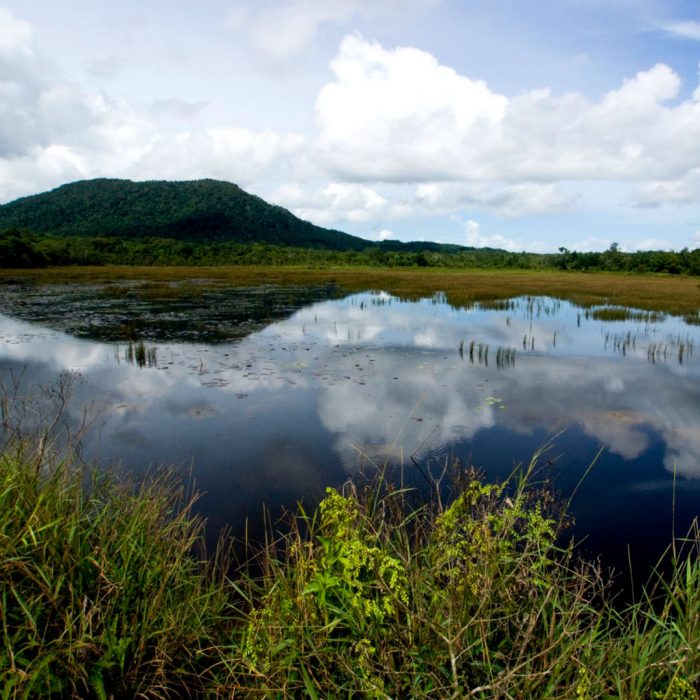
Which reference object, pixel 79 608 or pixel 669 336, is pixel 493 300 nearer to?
pixel 669 336

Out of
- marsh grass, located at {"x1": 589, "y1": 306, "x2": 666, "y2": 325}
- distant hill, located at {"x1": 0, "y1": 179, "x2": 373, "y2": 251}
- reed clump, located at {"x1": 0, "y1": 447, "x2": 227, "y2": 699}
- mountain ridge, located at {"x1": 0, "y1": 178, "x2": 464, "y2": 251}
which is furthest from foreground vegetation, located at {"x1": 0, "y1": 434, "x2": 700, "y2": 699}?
distant hill, located at {"x1": 0, "y1": 179, "x2": 373, "y2": 251}

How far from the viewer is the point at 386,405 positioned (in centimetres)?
1080

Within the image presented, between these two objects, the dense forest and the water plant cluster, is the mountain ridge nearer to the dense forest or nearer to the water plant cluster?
the dense forest

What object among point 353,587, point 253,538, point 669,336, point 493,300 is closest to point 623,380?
point 669,336

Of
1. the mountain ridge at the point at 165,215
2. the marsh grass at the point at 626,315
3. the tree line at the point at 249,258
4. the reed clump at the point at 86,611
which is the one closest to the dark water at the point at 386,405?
the marsh grass at the point at 626,315

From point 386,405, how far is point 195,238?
5225 inches

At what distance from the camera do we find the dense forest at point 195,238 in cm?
6912

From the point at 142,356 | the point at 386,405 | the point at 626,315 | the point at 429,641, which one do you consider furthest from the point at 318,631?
the point at 626,315

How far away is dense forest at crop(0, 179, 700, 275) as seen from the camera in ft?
227

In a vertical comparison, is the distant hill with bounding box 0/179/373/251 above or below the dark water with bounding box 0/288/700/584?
above

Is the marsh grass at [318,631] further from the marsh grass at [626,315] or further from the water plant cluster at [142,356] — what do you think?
the marsh grass at [626,315]

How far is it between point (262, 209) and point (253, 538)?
170 m

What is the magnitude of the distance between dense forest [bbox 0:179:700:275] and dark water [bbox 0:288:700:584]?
53.6 m

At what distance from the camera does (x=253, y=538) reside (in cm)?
600
